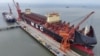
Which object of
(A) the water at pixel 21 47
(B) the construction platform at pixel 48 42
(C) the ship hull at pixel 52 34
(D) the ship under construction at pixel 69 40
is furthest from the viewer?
(A) the water at pixel 21 47

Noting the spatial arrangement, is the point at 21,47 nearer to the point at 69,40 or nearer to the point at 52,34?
the point at 52,34

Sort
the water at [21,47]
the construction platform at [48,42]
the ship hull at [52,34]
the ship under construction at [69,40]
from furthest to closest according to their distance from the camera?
the water at [21,47]
the ship hull at [52,34]
the ship under construction at [69,40]
the construction platform at [48,42]

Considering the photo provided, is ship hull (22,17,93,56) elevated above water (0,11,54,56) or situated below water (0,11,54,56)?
above

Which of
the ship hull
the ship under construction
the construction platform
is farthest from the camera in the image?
the ship hull

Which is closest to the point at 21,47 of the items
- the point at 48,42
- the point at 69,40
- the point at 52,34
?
the point at 48,42

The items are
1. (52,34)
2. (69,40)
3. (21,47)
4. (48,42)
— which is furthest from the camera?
(52,34)

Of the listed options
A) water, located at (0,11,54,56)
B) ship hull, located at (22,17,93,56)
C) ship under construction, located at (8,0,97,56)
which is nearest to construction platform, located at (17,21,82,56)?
ship under construction, located at (8,0,97,56)

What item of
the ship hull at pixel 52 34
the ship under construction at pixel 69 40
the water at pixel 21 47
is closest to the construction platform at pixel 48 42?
the ship under construction at pixel 69 40

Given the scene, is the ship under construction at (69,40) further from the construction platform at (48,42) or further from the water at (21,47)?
the water at (21,47)

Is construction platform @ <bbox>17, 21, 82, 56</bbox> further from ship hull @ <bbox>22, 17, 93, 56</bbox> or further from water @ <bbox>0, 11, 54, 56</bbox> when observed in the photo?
water @ <bbox>0, 11, 54, 56</bbox>

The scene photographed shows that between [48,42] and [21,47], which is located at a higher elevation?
[48,42]

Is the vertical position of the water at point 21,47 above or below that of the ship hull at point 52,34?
below
